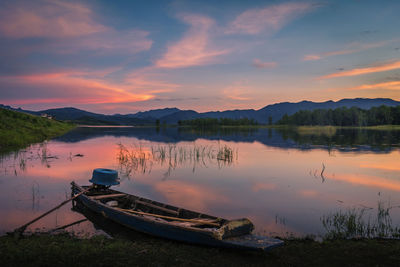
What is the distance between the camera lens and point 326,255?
28.3 ft

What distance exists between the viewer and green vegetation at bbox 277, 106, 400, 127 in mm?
159125

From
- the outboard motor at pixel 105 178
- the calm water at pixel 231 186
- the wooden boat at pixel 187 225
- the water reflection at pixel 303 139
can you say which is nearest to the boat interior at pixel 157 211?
the wooden boat at pixel 187 225

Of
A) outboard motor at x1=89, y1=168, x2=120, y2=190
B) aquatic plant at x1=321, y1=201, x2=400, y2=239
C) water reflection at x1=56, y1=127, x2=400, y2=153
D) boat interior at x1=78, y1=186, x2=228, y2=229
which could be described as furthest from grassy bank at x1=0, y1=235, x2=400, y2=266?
water reflection at x1=56, y1=127, x2=400, y2=153

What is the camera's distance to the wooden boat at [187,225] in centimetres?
845

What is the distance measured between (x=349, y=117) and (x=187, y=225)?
188151 millimetres

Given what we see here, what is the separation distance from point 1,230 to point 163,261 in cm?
726

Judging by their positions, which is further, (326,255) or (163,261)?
(326,255)

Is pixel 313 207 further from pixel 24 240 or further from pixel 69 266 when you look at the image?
pixel 24 240

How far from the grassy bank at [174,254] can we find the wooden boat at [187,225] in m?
0.37

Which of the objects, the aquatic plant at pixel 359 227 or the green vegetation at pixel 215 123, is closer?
the aquatic plant at pixel 359 227

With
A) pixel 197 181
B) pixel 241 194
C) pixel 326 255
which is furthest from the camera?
pixel 197 181

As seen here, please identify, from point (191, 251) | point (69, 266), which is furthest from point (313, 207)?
point (69, 266)

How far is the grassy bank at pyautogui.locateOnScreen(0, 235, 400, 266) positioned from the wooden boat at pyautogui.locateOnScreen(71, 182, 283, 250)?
0.37m

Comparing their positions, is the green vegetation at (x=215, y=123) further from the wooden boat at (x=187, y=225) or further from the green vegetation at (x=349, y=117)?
the wooden boat at (x=187, y=225)
